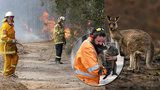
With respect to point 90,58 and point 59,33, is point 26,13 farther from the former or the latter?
point 90,58

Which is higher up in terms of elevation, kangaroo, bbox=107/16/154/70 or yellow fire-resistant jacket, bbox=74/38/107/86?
kangaroo, bbox=107/16/154/70

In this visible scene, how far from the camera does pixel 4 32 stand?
11352 mm

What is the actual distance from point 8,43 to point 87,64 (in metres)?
7.13

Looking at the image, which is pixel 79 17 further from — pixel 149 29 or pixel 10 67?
pixel 149 29

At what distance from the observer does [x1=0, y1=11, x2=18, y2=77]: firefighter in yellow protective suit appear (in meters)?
11.4

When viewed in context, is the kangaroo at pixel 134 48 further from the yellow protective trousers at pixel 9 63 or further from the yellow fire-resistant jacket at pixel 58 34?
the yellow fire-resistant jacket at pixel 58 34

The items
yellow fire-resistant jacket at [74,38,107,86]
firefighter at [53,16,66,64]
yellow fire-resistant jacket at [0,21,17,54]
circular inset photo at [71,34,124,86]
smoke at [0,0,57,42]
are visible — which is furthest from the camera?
smoke at [0,0,57,42]

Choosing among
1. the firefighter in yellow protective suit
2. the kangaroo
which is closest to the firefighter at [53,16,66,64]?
the firefighter in yellow protective suit

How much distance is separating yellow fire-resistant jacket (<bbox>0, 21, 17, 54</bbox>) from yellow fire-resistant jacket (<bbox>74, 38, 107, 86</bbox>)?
6.73 meters

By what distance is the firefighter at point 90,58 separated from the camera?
4.54m

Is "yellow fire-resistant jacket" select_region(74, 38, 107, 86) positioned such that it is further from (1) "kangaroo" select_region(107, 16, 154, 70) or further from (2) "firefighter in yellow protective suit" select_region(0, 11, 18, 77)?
(2) "firefighter in yellow protective suit" select_region(0, 11, 18, 77)

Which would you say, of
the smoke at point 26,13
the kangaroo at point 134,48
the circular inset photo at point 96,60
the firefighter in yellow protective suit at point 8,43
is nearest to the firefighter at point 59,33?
the firefighter in yellow protective suit at point 8,43

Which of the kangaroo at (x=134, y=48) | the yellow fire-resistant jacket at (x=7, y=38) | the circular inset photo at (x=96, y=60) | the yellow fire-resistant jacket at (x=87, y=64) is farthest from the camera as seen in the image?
the yellow fire-resistant jacket at (x=7, y=38)

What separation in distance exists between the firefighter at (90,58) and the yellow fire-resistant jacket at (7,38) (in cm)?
668
